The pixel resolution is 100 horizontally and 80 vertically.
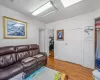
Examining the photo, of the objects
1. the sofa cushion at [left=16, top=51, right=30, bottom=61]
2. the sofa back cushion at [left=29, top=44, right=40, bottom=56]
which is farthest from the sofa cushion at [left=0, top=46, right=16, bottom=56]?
the sofa back cushion at [left=29, top=44, right=40, bottom=56]

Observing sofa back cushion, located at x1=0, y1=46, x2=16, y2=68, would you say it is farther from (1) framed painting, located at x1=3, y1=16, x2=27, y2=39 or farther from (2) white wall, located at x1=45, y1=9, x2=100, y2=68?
(2) white wall, located at x1=45, y1=9, x2=100, y2=68

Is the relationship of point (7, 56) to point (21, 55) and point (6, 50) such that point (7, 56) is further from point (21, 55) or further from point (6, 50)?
point (21, 55)

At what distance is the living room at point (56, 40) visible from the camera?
2.32 metres

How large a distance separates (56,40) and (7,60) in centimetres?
299

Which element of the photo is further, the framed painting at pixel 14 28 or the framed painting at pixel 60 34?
the framed painting at pixel 60 34

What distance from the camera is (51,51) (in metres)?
5.39

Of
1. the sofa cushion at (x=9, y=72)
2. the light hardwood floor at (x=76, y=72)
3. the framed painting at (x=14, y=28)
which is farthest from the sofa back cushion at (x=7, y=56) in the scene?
the light hardwood floor at (x=76, y=72)

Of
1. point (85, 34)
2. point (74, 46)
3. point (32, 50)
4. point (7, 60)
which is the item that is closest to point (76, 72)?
point (74, 46)

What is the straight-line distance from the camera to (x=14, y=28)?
120 inches

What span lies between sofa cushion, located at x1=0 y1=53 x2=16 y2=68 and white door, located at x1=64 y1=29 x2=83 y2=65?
277cm

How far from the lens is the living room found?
2318 millimetres

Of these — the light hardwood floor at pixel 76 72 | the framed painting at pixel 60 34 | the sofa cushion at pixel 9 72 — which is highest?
the framed painting at pixel 60 34

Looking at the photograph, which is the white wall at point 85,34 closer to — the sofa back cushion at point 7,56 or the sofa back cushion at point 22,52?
the sofa back cushion at point 22,52

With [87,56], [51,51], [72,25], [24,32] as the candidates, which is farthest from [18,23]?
[87,56]
